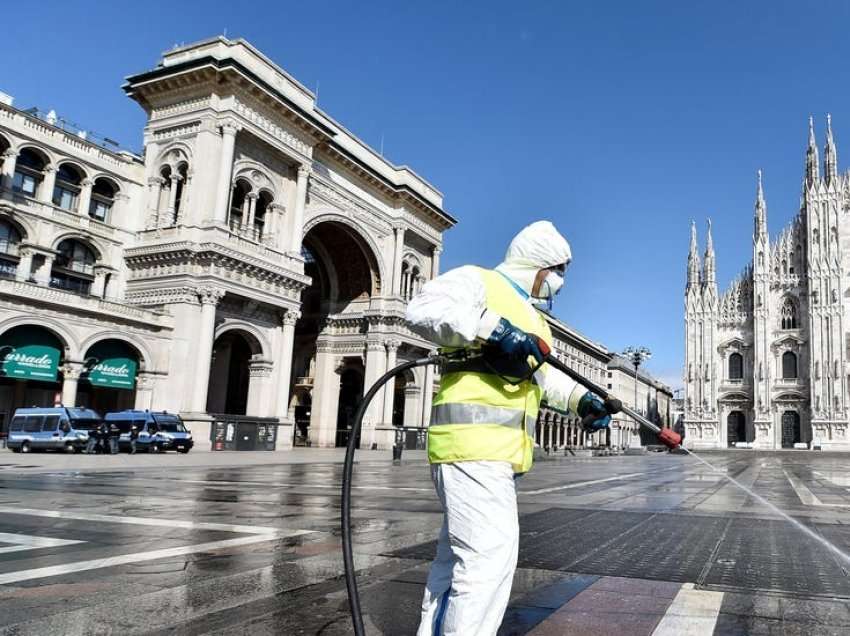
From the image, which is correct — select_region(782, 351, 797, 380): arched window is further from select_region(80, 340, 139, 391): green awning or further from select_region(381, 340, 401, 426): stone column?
select_region(80, 340, 139, 391): green awning

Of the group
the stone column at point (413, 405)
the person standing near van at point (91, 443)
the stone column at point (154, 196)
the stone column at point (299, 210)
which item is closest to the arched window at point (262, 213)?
the stone column at point (299, 210)

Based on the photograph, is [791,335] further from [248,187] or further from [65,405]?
[65,405]

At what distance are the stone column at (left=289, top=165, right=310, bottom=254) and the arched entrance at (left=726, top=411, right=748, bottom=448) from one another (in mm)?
56661

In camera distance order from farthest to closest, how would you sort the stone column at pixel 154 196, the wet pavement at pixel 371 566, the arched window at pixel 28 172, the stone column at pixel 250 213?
the stone column at pixel 250 213 → the stone column at pixel 154 196 → the arched window at pixel 28 172 → the wet pavement at pixel 371 566

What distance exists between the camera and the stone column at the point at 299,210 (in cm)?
3634

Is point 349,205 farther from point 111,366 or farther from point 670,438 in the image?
point 670,438

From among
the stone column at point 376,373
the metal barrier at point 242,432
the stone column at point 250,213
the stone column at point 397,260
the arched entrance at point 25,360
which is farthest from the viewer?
the stone column at point 397,260

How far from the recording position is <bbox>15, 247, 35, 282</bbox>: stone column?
2920 centimetres

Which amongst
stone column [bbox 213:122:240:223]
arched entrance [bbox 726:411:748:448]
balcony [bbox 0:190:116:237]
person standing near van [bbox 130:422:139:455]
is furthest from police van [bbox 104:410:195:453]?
arched entrance [bbox 726:411:748:448]

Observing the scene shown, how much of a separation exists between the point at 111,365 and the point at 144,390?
5.74ft

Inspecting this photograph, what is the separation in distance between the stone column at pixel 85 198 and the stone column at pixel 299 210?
31.3 ft

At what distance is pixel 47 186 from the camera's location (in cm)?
3042

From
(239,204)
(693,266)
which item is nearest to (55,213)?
(239,204)

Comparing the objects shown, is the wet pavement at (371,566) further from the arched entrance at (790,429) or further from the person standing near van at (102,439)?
the arched entrance at (790,429)
